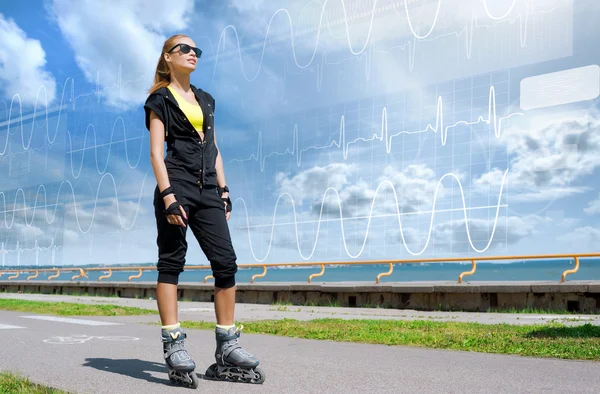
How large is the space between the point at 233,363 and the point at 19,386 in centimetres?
118

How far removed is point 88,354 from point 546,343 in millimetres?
3749

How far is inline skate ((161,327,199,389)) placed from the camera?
4.10 meters

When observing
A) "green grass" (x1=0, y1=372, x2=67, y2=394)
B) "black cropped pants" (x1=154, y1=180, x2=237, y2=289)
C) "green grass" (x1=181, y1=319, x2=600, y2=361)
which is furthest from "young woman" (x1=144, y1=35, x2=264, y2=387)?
"green grass" (x1=181, y1=319, x2=600, y2=361)

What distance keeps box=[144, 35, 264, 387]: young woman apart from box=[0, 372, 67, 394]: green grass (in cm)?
70

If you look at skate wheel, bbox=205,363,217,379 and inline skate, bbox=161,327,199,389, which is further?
skate wheel, bbox=205,363,217,379

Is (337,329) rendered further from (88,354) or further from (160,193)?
(160,193)

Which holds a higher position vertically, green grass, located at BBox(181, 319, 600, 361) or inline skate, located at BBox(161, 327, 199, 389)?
inline skate, located at BBox(161, 327, 199, 389)

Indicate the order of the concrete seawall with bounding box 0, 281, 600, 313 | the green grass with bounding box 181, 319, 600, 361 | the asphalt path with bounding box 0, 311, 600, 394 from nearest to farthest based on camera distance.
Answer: the asphalt path with bounding box 0, 311, 600, 394 < the green grass with bounding box 181, 319, 600, 361 < the concrete seawall with bounding box 0, 281, 600, 313

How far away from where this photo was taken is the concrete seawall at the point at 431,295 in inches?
497

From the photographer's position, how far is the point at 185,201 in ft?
14.5

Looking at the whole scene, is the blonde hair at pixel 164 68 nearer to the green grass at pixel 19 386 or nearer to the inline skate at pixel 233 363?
the inline skate at pixel 233 363

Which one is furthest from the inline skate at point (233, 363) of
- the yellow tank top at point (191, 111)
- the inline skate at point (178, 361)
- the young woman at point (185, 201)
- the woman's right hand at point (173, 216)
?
the yellow tank top at point (191, 111)

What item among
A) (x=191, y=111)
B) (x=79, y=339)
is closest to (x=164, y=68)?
(x=191, y=111)

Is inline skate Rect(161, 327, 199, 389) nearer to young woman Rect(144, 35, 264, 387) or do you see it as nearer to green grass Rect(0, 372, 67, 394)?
young woman Rect(144, 35, 264, 387)
